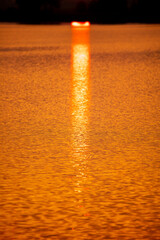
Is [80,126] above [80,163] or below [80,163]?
above

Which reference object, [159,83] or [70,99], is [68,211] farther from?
[159,83]

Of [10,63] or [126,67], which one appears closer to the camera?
[126,67]

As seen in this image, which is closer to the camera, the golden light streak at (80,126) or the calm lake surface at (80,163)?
the calm lake surface at (80,163)

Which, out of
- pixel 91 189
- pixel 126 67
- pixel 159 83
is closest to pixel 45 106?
pixel 159 83

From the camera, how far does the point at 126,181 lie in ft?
24.4

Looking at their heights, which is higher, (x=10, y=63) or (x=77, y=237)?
(x=10, y=63)

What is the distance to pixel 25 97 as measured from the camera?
15.8 m

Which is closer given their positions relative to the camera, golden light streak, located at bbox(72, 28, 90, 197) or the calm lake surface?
the calm lake surface

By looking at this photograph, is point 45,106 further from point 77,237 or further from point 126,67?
point 126,67

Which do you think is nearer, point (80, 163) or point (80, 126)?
point (80, 163)

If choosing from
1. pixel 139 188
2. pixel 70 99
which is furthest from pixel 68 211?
pixel 70 99

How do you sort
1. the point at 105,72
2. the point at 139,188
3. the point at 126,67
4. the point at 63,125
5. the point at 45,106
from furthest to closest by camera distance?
the point at 126,67 < the point at 105,72 < the point at 45,106 < the point at 63,125 < the point at 139,188

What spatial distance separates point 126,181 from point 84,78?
43.8ft

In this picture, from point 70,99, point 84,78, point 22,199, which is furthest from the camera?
point 84,78
